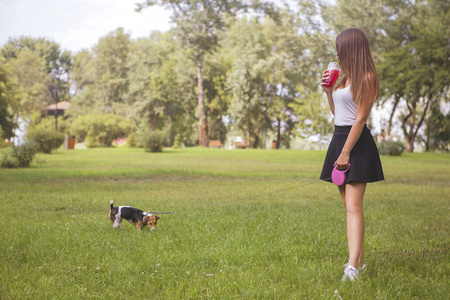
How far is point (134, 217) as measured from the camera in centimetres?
537

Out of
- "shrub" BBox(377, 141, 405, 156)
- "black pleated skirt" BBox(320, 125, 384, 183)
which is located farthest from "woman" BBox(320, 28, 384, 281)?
"shrub" BBox(377, 141, 405, 156)

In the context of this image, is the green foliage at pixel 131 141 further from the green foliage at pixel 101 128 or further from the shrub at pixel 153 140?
the shrub at pixel 153 140

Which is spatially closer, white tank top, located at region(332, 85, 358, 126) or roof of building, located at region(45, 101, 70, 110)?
white tank top, located at region(332, 85, 358, 126)

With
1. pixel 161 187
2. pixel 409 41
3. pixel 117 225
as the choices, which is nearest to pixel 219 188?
pixel 161 187

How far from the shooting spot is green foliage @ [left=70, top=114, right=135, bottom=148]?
43.6 m

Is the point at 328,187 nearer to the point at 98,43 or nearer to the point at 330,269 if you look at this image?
the point at 330,269

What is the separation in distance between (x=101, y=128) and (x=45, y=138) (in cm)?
1759

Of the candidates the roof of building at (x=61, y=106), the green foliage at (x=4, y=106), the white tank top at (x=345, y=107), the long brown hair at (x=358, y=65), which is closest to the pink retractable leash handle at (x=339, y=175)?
the white tank top at (x=345, y=107)

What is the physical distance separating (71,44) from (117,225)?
225 feet

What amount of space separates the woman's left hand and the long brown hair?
1.49 feet

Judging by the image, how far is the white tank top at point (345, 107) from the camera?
3.50 meters

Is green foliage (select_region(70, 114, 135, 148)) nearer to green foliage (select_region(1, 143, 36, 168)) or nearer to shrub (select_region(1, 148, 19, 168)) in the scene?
green foliage (select_region(1, 143, 36, 168))

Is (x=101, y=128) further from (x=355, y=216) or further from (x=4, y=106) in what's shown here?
(x=355, y=216)

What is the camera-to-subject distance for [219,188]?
1078 centimetres
